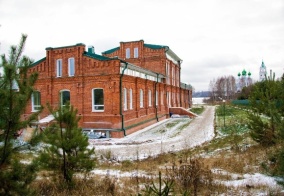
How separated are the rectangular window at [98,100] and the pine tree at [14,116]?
13.5 metres

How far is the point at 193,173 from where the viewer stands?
623cm

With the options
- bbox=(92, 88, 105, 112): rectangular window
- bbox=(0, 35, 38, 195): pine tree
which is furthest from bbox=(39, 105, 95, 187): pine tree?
bbox=(92, 88, 105, 112): rectangular window

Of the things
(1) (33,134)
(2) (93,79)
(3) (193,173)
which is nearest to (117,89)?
(2) (93,79)

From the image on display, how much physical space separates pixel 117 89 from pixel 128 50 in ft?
45.7

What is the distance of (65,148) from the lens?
20.4ft

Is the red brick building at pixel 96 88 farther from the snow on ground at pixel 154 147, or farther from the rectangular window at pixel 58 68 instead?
the snow on ground at pixel 154 147

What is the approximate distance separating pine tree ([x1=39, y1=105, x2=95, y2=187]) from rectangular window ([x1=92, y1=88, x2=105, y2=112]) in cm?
1125

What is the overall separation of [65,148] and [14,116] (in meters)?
2.53

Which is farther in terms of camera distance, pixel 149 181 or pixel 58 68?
pixel 58 68

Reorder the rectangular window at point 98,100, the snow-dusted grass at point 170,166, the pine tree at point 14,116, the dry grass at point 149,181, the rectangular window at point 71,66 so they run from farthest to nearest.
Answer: the rectangular window at point 71,66 → the rectangular window at point 98,100 → the snow-dusted grass at point 170,166 → the dry grass at point 149,181 → the pine tree at point 14,116

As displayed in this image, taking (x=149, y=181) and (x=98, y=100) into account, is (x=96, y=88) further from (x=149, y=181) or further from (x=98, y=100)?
(x=149, y=181)

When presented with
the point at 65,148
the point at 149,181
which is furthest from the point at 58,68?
the point at 149,181

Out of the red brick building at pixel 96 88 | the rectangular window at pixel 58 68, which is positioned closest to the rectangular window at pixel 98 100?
the red brick building at pixel 96 88

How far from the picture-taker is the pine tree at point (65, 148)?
6203mm
